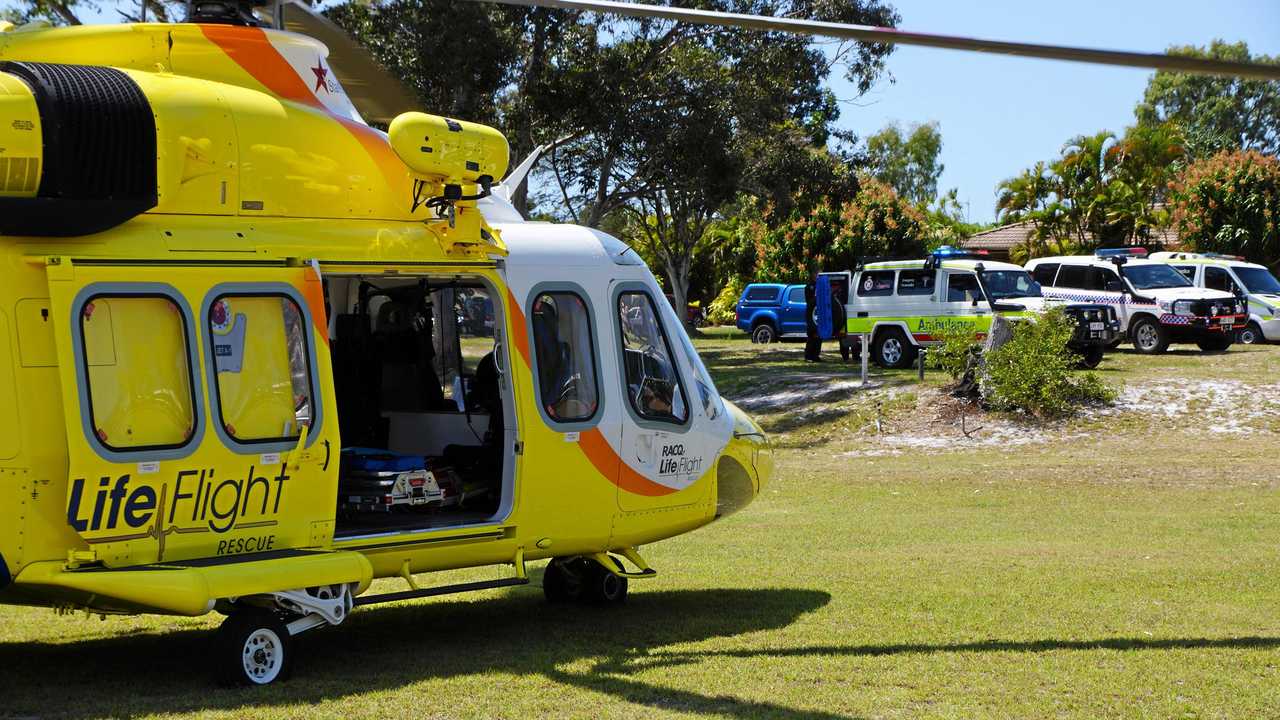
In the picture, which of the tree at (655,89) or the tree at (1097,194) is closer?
the tree at (655,89)

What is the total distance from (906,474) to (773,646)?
32.0 feet

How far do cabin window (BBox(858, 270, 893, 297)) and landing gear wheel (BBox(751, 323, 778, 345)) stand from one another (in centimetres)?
1335

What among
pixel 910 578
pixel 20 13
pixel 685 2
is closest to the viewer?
pixel 910 578

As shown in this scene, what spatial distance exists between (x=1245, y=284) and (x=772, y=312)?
45.4ft

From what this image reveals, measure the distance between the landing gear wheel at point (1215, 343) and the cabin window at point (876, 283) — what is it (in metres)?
6.85

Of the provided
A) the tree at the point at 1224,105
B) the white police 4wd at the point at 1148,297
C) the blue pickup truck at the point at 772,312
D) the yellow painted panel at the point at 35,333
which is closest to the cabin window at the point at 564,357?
the yellow painted panel at the point at 35,333

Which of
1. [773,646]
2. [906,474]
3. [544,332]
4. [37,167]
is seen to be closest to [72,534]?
[37,167]

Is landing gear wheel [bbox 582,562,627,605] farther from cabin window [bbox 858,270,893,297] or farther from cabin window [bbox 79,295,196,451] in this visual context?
cabin window [bbox 858,270,893,297]

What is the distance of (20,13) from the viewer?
95.5 ft

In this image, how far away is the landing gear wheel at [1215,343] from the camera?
28.5m

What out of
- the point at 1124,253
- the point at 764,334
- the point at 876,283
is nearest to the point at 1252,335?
the point at 1124,253

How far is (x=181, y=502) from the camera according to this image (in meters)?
7.23

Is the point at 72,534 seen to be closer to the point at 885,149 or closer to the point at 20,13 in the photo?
the point at 20,13

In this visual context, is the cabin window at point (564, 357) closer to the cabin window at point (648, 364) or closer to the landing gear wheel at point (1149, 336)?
the cabin window at point (648, 364)
